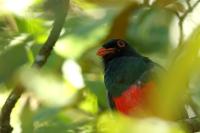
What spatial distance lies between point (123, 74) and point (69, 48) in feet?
3.99

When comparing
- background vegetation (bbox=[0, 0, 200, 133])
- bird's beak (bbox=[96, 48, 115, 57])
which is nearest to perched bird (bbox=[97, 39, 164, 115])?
bird's beak (bbox=[96, 48, 115, 57])

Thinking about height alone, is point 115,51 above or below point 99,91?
above

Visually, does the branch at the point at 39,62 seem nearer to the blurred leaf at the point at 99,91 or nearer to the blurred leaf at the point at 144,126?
the blurred leaf at the point at 99,91

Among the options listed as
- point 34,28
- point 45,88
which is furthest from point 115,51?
point 45,88

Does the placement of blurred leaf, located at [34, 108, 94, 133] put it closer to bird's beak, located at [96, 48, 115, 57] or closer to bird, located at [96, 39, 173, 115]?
bird, located at [96, 39, 173, 115]

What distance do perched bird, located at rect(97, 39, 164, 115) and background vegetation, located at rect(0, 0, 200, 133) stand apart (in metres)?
0.25

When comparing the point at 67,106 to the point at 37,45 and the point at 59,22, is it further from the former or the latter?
the point at 59,22

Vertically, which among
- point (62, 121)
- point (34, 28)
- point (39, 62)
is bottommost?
point (62, 121)

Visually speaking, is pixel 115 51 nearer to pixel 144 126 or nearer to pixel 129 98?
pixel 129 98

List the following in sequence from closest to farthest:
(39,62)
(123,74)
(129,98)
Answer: (39,62) < (129,98) < (123,74)

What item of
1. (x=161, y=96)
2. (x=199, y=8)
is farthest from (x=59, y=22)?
(x=161, y=96)

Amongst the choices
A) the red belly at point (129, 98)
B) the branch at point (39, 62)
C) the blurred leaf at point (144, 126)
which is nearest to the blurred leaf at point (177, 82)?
the blurred leaf at point (144, 126)

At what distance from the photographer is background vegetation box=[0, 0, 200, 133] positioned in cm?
94

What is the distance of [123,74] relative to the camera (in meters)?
2.79
